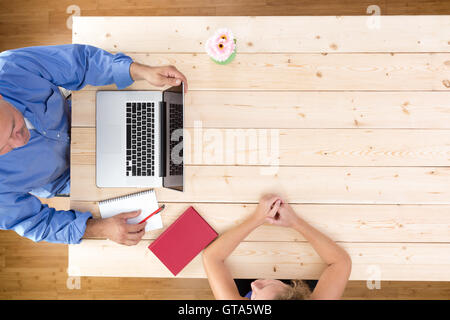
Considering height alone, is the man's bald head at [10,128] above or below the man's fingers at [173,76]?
below

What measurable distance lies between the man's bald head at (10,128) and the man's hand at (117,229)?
0.39 metres

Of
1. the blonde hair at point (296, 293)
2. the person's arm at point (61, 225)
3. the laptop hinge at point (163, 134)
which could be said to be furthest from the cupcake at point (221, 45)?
the blonde hair at point (296, 293)

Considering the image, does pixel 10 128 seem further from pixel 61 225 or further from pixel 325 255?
pixel 325 255

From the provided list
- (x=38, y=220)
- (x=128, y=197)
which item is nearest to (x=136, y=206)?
(x=128, y=197)

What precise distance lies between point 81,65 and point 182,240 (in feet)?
2.62

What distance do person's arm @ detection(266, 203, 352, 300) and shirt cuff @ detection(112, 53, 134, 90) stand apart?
2.57ft

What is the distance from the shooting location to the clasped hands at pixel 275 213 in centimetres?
118

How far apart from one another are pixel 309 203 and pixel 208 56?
73cm

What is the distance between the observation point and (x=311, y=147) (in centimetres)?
122

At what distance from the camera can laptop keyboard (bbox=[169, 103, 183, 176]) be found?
121 centimetres

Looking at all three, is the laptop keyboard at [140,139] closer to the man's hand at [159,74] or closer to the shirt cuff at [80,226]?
the man's hand at [159,74]

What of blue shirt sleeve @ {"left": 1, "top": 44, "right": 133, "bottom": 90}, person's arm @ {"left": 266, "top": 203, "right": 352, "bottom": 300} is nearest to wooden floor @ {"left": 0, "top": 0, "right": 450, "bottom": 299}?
person's arm @ {"left": 266, "top": 203, "right": 352, "bottom": 300}

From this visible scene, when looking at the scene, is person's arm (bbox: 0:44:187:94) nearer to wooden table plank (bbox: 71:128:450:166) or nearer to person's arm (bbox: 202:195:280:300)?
wooden table plank (bbox: 71:128:450:166)

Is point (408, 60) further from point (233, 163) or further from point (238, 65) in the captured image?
point (233, 163)
